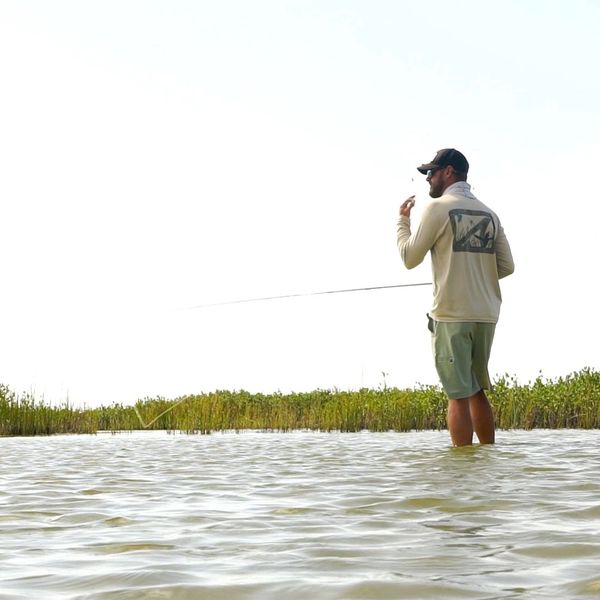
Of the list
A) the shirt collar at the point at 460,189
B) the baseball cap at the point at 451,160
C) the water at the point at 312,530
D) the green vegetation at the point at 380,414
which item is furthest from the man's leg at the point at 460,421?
the green vegetation at the point at 380,414

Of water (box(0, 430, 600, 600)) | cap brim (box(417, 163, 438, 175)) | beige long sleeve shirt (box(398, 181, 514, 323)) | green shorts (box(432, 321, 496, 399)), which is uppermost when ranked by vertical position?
cap brim (box(417, 163, 438, 175))

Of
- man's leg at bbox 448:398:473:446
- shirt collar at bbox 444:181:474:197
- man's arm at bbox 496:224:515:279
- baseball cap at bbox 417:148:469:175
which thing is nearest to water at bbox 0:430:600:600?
man's leg at bbox 448:398:473:446

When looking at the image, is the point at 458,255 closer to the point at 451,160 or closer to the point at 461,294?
the point at 461,294

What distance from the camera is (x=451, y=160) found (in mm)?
6410

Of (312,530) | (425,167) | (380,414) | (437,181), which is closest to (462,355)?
(437,181)

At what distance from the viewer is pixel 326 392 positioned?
17391 millimetres

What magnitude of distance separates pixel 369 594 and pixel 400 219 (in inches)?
182

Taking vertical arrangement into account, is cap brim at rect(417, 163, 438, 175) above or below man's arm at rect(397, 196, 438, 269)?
above

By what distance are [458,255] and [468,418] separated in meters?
1.08

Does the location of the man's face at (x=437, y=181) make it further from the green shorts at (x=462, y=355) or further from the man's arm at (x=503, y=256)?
the green shorts at (x=462, y=355)

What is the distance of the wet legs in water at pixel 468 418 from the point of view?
20.0 ft

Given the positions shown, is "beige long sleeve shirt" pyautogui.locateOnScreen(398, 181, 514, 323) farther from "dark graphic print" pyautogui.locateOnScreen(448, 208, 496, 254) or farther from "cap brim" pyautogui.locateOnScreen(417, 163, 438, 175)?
"cap brim" pyautogui.locateOnScreen(417, 163, 438, 175)

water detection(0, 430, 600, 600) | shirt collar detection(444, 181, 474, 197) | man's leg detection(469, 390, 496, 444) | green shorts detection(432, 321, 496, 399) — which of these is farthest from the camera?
shirt collar detection(444, 181, 474, 197)

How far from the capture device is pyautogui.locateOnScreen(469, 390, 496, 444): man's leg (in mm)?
6191
